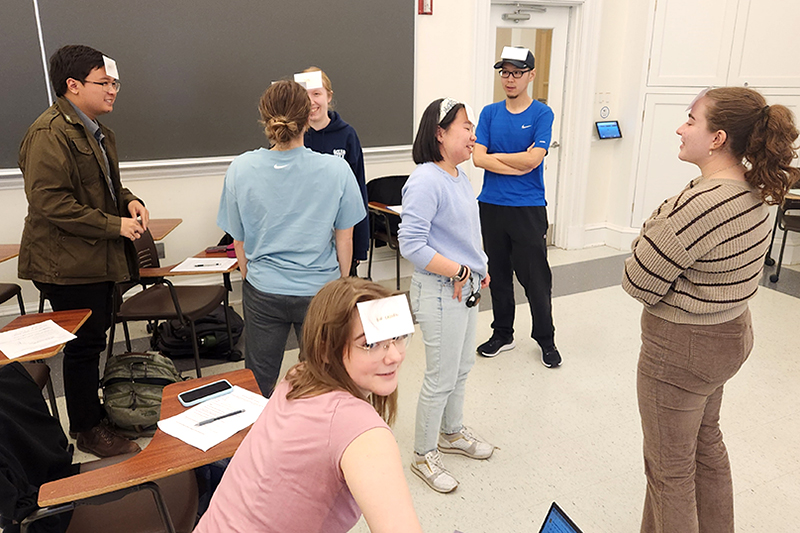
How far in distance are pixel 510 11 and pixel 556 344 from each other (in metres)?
2.82

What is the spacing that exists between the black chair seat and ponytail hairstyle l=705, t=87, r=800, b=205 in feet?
7.69


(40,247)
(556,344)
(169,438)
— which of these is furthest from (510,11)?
(169,438)

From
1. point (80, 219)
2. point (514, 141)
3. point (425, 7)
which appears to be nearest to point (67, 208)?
point (80, 219)

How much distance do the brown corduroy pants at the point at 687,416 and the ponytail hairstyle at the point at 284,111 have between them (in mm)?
1211

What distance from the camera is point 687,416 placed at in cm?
156

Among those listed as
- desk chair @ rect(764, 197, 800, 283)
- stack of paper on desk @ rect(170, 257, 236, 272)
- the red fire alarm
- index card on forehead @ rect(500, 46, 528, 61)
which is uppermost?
the red fire alarm

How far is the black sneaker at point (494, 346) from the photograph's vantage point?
3.34 meters

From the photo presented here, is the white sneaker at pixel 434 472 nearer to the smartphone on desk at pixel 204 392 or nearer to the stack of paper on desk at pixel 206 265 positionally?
the smartphone on desk at pixel 204 392

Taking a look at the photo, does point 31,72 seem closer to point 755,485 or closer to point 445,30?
point 445,30

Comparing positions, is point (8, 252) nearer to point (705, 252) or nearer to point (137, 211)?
point (137, 211)

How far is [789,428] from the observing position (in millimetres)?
2639

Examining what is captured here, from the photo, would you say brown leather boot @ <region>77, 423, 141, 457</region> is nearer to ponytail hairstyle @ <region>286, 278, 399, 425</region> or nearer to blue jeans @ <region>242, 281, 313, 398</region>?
blue jeans @ <region>242, 281, 313, 398</region>

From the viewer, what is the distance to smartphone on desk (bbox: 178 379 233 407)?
5.46 feet

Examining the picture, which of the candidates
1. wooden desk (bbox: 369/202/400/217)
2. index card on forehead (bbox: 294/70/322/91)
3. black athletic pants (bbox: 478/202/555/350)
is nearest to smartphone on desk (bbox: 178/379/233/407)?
index card on forehead (bbox: 294/70/322/91)
